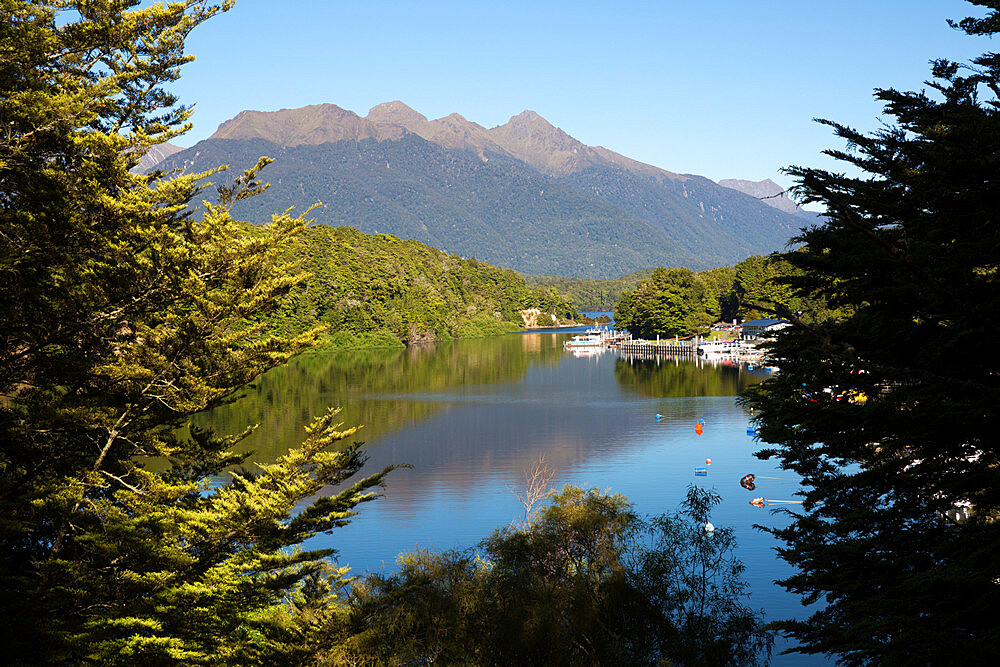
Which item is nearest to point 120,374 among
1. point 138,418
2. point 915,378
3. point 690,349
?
point 138,418

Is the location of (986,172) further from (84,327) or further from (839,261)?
(84,327)

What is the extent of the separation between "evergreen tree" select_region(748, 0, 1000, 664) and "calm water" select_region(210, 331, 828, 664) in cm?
1268

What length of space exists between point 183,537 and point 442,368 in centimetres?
7981

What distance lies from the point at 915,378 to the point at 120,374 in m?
13.0

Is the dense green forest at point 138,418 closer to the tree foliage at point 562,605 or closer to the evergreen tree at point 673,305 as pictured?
the tree foliage at point 562,605

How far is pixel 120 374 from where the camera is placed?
14.6 meters

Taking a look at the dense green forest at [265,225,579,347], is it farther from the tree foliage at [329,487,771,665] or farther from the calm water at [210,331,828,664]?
the tree foliage at [329,487,771,665]

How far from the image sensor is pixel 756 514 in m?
32.9

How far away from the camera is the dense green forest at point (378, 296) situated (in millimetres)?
124125

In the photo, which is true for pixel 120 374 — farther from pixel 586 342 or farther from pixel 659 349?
pixel 586 342

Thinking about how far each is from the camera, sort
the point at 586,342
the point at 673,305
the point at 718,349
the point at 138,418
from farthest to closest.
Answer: the point at 586,342
the point at 673,305
the point at 718,349
the point at 138,418

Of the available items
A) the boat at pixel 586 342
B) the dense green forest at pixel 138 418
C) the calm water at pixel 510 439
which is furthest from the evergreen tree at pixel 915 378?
the boat at pixel 586 342

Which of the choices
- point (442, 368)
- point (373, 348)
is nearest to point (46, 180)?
point (442, 368)

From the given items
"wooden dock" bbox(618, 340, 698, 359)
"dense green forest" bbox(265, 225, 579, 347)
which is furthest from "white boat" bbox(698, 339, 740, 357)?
"dense green forest" bbox(265, 225, 579, 347)
